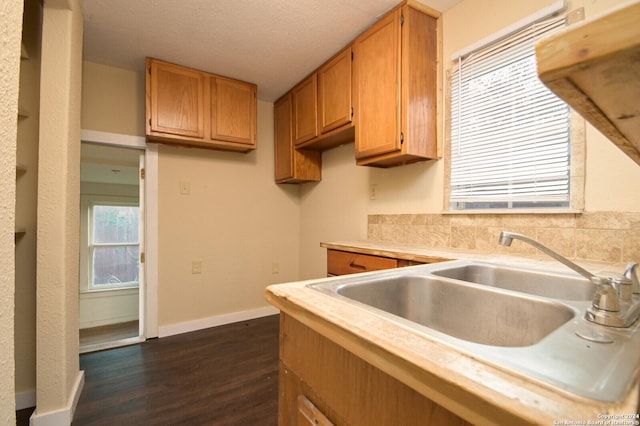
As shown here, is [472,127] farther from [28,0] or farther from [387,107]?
[28,0]

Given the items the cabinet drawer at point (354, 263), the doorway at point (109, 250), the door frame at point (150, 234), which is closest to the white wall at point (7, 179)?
the cabinet drawer at point (354, 263)

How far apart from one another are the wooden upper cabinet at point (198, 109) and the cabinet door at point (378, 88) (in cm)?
120

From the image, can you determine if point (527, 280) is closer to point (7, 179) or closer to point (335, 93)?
point (7, 179)

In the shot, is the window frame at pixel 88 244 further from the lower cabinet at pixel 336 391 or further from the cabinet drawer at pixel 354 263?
the lower cabinet at pixel 336 391

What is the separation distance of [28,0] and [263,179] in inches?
82.7

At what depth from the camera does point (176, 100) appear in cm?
248

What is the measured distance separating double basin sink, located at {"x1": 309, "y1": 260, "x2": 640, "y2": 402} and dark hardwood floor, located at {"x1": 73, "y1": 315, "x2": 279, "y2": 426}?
48.5 inches

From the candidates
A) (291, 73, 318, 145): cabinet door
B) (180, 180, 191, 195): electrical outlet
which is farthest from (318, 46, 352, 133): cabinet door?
(180, 180, 191, 195): electrical outlet

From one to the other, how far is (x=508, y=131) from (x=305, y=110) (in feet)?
5.63

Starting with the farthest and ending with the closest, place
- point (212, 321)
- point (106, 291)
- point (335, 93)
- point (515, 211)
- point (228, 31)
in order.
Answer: point (106, 291) → point (212, 321) → point (335, 93) → point (228, 31) → point (515, 211)

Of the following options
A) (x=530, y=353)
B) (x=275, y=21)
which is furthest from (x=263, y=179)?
(x=530, y=353)

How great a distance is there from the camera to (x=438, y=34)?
1.94 metres

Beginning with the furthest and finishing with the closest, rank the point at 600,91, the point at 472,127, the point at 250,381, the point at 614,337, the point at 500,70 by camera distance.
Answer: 1. the point at 250,381
2. the point at 472,127
3. the point at 500,70
4. the point at 614,337
5. the point at 600,91

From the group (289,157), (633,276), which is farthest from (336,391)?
(289,157)
